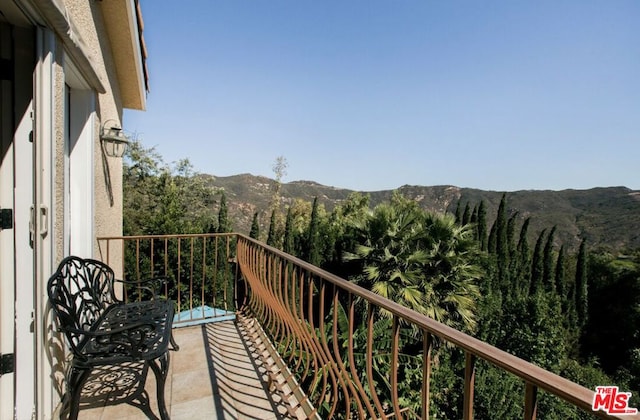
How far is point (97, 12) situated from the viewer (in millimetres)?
3152

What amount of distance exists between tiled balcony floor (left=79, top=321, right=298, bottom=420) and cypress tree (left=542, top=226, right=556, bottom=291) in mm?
21398

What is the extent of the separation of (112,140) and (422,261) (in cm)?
726

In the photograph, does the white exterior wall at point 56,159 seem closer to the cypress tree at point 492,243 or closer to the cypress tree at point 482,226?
the cypress tree at point 482,226

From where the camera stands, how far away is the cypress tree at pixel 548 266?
18828 mm

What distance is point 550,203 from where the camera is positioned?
3600 cm

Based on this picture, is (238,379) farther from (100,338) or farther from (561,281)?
(561,281)

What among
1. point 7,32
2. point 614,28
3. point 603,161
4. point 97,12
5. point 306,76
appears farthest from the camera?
point 603,161

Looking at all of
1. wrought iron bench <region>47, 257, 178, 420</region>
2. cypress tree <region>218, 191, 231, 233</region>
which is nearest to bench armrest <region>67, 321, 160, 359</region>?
wrought iron bench <region>47, 257, 178, 420</region>

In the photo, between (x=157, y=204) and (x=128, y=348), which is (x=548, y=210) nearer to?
(x=157, y=204)

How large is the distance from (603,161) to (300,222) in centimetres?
1476

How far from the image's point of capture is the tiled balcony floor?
7.23ft

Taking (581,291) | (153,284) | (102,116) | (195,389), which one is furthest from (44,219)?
(581,291)

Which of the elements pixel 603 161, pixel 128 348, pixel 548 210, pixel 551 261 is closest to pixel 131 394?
pixel 128 348

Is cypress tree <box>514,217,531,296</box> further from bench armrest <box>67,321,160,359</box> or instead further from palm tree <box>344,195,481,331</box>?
bench armrest <box>67,321,160,359</box>
